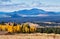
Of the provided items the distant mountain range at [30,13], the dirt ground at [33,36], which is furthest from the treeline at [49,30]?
the distant mountain range at [30,13]

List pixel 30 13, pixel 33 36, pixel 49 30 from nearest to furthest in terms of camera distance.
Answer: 1. pixel 33 36
2. pixel 49 30
3. pixel 30 13

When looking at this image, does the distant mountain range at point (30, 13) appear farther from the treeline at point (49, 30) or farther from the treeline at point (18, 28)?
the treeline at point (49, 30)

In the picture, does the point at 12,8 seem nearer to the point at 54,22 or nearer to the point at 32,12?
the point at 32,12

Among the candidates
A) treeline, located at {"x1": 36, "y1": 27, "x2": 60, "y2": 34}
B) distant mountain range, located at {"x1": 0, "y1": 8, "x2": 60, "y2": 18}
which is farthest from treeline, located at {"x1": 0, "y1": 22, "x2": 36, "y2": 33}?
distant mountain range, located at {"x1": 0, "y1": 8, "x2": 60, "y2": 18}

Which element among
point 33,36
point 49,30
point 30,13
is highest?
point 30,13

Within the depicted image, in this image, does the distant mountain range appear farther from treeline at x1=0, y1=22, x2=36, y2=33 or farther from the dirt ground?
the dirt ground

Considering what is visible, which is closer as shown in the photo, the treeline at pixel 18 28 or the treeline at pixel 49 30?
the treeline at pixel 49 30

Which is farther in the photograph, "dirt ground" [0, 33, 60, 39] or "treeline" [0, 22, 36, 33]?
"treeline" [0, 22, 36, 33]

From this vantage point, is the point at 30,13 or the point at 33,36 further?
the point at 30,13

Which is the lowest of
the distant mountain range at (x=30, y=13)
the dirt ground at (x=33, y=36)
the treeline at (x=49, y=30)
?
the dirt ground at (x=33, y=36)

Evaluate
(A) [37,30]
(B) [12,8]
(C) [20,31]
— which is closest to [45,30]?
(A) [37,30]

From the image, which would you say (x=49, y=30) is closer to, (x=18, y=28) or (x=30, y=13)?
(x=30, y=13)

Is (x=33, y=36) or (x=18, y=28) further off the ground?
(x=18, y=28)

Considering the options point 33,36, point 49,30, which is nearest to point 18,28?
point 33,36
